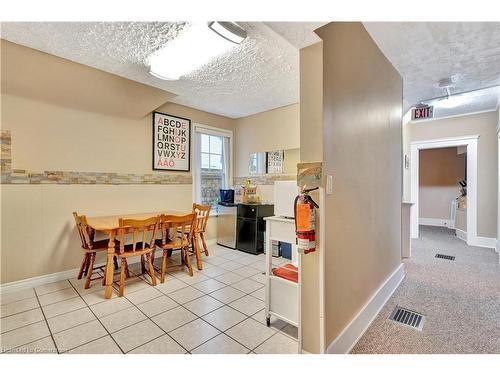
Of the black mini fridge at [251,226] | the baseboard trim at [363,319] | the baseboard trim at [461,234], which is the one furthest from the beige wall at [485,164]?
the black mini fridge at [251,226]

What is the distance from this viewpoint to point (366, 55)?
6.62ft

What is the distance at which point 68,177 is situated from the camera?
2.91 m

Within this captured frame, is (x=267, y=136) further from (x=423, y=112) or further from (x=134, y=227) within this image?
(x=134, y=227)

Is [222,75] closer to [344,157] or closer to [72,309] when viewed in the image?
[344,157]

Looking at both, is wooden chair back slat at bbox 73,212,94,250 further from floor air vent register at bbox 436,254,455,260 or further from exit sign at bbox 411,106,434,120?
exit sign at bbox 411,106,434,120

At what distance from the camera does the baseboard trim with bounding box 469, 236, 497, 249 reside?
424cm

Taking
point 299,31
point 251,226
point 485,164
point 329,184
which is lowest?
point 251,226

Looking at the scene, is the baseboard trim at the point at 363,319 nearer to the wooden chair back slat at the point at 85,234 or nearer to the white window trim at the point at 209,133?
the wooden chair back slat at the point at 85,234

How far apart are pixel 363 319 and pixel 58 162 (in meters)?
3.62

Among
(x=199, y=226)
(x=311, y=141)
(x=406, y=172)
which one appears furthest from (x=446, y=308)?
(x=406, y=172)
